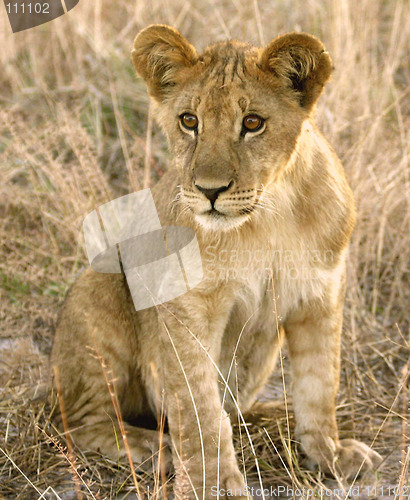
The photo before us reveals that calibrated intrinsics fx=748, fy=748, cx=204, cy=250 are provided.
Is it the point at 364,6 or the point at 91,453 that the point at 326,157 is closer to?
the point at 91,453

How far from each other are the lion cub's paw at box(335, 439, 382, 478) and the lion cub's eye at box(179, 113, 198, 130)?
5.60 feet

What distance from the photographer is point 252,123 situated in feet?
10.4

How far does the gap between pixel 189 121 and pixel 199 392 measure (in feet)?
3.95

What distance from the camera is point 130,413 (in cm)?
406

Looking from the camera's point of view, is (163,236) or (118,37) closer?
(163,236)

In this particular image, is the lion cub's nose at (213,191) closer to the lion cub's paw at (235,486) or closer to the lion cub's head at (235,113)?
the lion cub's head at (235,113)

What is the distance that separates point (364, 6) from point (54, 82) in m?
2.99

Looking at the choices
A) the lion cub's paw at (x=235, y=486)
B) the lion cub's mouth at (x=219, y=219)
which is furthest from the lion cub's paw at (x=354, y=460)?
the lion cub's mouth at (x=219, y=219)

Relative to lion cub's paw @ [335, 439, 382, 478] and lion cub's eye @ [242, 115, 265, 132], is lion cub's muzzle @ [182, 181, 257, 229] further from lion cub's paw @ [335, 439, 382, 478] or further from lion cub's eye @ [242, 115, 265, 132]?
lion cub's paw @ [335, 439, 382, 478]

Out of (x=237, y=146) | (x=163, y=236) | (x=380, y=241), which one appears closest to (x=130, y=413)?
(x=163, y=236)

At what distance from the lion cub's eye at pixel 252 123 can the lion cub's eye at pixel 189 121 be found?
226mm

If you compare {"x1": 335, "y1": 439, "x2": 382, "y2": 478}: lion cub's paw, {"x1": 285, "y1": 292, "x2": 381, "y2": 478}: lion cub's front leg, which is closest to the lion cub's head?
{"x1": 285, "y1": 292, "x2": 381, "y2": 478}: lion cub's front leg

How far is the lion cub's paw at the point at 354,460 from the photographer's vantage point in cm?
365

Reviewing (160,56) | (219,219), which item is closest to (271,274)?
(219,219)
